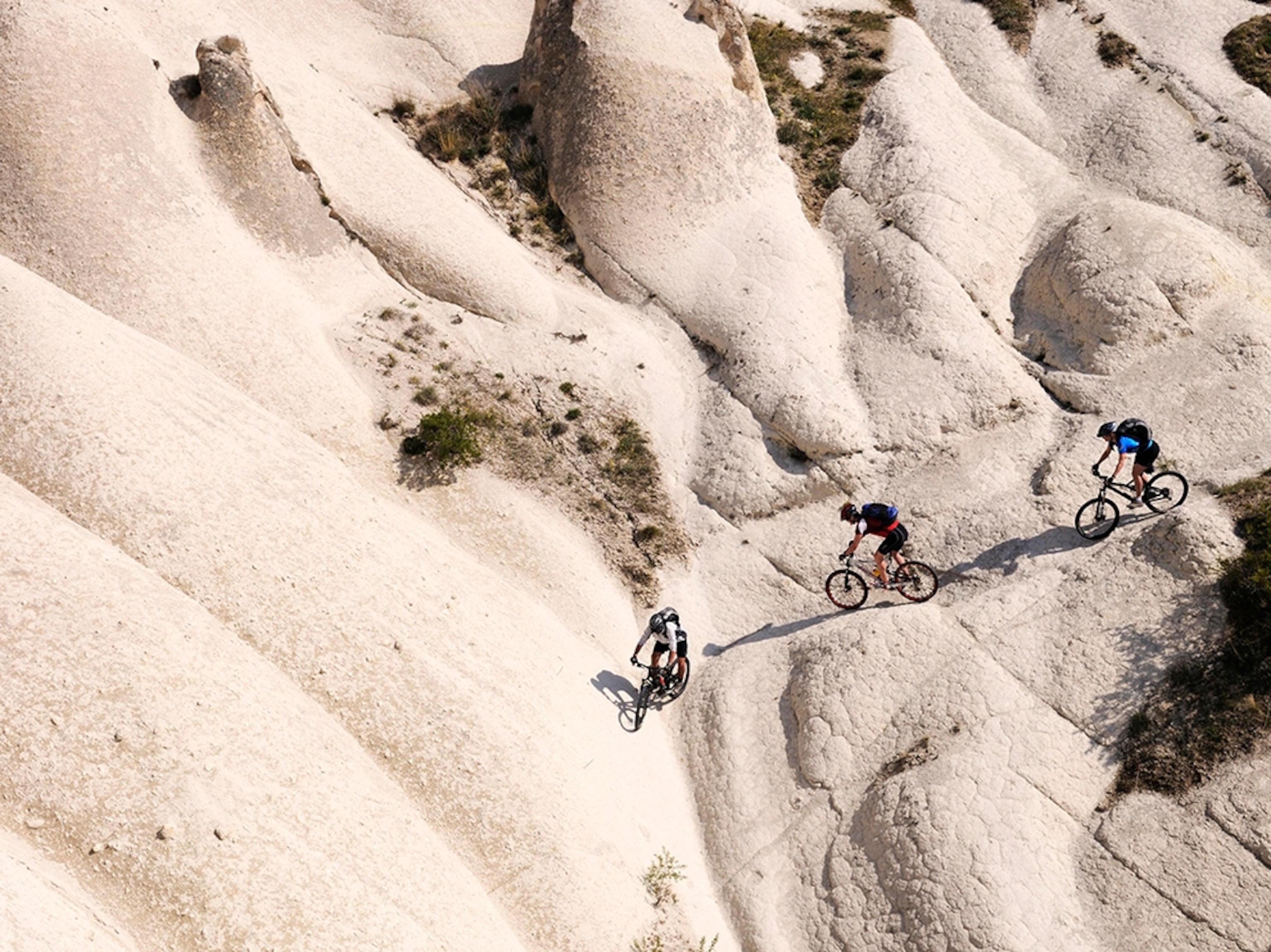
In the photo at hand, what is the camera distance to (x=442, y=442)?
18.8 m

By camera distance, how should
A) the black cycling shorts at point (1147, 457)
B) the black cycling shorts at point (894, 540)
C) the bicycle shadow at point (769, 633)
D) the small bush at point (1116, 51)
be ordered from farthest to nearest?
the small bush at point (1116, 51), the bicycle shadow at point (769, 633), the black cycling shorts at point (894, 540), the black cycling shorts at point (1147, 457)

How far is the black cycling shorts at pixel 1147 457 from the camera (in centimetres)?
1698

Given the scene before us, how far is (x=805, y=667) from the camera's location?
1741 centimetres

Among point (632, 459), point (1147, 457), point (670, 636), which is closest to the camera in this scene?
point (670, 636)

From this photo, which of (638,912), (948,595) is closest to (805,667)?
(948,595)

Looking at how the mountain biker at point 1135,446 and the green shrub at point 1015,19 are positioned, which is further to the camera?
the green shrub at point 1015,19

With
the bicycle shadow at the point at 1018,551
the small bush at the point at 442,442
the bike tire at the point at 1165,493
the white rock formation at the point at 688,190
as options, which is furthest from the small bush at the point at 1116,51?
the small bush at the point at 442,442

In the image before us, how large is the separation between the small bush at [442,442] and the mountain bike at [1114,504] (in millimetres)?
12532

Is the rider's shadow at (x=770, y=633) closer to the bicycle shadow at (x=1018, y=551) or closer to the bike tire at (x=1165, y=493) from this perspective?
the bicycle shadow at (x=1018, y=551)

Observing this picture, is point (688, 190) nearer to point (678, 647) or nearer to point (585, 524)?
point (585, 524)

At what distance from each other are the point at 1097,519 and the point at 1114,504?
1.43 feet

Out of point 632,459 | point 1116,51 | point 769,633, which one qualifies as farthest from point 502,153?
point 1116,51

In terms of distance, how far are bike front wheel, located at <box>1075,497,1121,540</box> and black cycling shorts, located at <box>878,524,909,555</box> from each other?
11.3 ft

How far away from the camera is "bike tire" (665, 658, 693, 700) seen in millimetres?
17594
